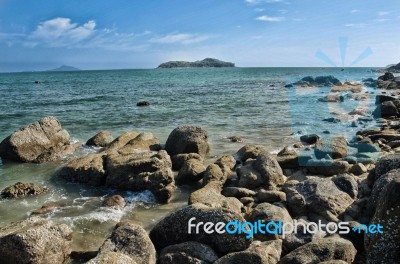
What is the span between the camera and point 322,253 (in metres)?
6.10

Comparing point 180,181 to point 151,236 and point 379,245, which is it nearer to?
point 151,236

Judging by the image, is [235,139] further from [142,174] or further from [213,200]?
[213,200]

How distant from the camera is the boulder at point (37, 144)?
1452 centimetres

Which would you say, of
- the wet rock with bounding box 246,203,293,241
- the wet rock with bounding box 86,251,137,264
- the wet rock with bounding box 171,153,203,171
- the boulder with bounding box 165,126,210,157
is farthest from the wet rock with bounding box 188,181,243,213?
the boulder with bounding box 165,126,210,157

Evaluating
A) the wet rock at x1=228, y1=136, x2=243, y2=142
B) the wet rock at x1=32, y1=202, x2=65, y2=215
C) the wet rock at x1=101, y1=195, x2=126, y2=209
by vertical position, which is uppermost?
the wet rock at x1=228, y1=136, x2=243, y2=142

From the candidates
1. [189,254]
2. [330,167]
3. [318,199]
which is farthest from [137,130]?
[189,254]

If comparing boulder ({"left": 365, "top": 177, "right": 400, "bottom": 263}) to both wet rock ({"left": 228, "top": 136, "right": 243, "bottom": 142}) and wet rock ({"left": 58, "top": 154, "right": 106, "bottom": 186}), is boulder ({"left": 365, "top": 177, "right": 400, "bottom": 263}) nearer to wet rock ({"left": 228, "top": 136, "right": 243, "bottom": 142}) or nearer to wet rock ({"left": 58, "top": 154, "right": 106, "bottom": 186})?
wet rock ({"left": 58, "top": 154, "right": 106, "bottom": 186})

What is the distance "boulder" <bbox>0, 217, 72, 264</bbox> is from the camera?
6.76m

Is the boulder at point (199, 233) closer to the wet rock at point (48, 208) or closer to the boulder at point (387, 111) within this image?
the wet rock at point (48, 208)

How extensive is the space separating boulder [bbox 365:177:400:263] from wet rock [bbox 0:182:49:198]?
9.10 metres

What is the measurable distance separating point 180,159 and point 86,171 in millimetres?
3340

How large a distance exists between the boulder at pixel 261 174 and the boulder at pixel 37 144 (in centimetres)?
797

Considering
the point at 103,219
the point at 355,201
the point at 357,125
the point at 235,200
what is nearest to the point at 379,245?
the point at 355,201

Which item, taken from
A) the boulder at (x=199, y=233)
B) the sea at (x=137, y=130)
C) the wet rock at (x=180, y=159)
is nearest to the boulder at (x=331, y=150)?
the sea at (x=137, y=130)
